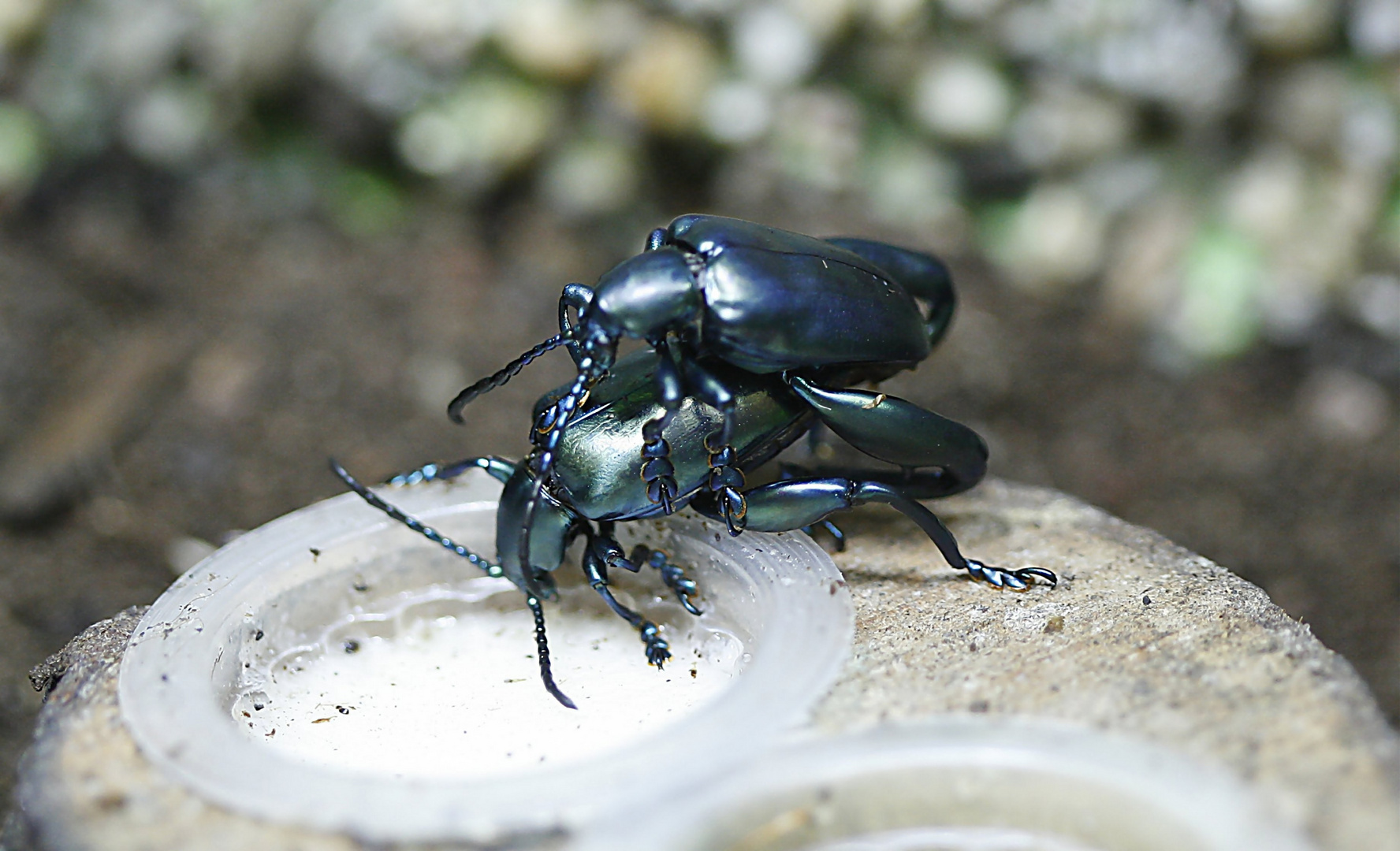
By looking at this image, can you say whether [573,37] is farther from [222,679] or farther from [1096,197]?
[222,679]

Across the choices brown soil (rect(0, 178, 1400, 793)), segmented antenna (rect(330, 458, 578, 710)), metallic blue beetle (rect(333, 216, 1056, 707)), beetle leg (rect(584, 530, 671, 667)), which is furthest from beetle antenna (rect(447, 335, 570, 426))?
brown soil (rect(0, 178, 1400, 793))

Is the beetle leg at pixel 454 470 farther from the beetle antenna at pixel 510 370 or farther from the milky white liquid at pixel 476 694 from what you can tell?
the milky white liquid at pixel 476 694

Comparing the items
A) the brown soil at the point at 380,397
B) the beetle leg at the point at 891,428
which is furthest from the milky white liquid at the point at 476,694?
the brown soil at the point at 380,397

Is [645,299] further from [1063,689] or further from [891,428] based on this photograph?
[1063,689]

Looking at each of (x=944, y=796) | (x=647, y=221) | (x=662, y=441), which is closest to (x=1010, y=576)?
(x=944, y=796)

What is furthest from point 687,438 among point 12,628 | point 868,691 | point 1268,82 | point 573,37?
point 1268,82
